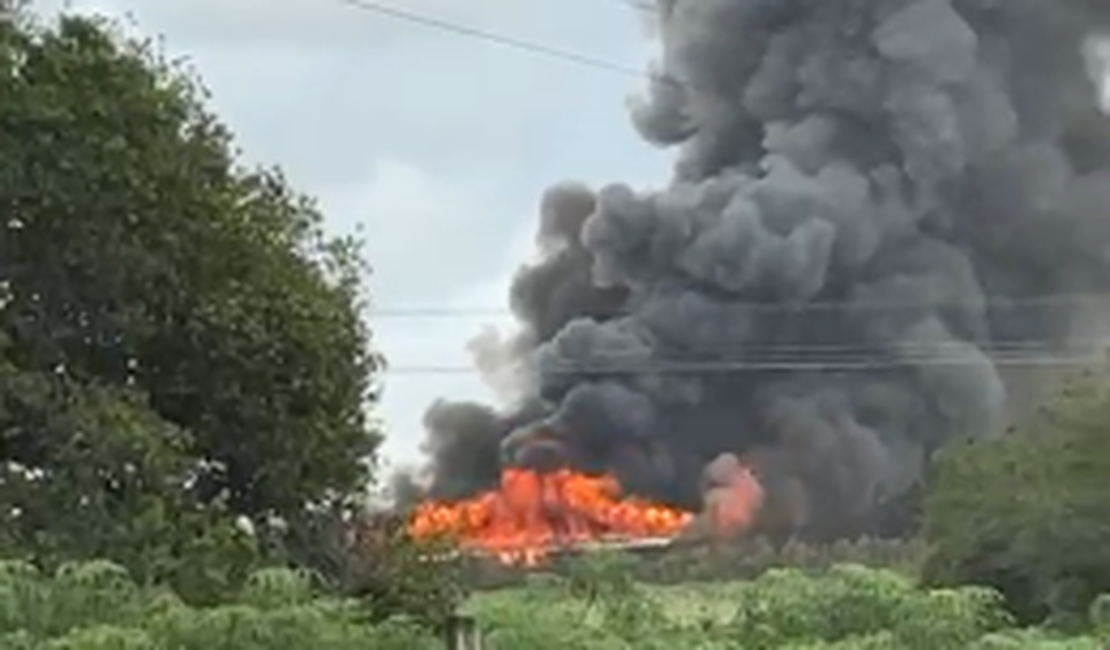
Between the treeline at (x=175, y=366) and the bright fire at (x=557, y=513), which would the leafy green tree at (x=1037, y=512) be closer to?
the treeline at (x=175, y=366)

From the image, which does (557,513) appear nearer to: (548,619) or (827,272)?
(827,272)

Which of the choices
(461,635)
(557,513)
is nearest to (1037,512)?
(461,635)

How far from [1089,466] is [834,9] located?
31.1 metres

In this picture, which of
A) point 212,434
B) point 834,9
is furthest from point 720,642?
point 834,9

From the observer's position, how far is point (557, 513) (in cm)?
5275

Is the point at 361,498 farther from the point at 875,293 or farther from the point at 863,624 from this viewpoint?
the point at 875,293

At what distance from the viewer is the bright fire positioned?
5150 centimetres

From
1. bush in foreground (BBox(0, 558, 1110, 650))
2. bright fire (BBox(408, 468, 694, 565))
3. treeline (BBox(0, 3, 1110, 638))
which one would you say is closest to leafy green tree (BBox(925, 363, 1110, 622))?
treeline (BBox(0, 3, 1110, 638))

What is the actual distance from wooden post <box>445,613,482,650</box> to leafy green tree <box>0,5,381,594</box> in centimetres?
790

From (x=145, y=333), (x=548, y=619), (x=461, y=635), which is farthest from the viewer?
(x=145, y=333)

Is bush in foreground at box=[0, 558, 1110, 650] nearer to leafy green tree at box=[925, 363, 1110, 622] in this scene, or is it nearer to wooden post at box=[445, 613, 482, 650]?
wooden post at box=[445, 613, 482, 650]

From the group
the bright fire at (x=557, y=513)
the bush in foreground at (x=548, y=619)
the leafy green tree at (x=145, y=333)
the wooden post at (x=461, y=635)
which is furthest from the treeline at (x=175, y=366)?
the bright fire at (x=557, y=513)

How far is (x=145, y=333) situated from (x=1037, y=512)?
29.8 feet

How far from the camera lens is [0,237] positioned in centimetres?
2131
